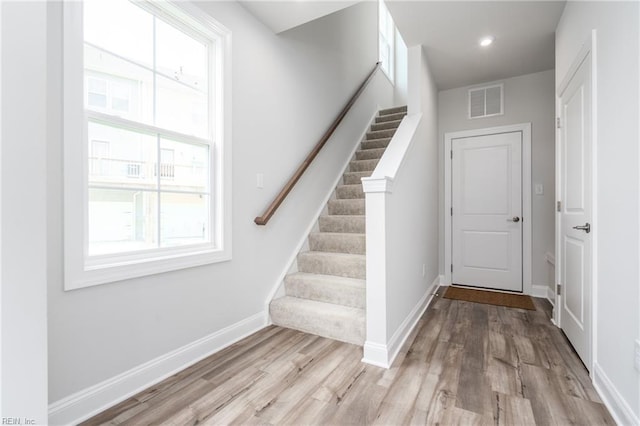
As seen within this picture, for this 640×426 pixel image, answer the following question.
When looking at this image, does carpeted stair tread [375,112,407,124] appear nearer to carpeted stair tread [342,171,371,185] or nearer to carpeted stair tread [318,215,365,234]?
carpeted stair tread [342,171,371,185]

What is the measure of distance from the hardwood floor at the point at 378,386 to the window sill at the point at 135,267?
635mm

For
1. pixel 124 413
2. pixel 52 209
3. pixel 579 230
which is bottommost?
pixel 124 413

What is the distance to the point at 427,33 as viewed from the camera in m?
2.80

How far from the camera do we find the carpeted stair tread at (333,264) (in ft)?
8.68

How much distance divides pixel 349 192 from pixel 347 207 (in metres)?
0.28

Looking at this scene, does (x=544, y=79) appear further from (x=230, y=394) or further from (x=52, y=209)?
(x=52, y=209)

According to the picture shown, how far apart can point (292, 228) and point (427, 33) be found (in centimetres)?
218

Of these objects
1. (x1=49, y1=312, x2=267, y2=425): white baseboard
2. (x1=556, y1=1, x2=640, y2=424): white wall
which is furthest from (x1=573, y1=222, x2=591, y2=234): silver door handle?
(x1=49, y1=312, x2=267, y2=425): white baseboard

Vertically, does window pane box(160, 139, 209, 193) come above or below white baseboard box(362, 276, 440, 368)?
above

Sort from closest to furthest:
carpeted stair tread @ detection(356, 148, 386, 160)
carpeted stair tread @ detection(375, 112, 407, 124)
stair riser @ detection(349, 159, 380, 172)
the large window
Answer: stair riser @ detection(349, 159, 380, 172) → carpeted stair tread @ detection(356, 148, 386, 160) → carpeted stair tread @ detection(375, 112, 407, 124) → the large window

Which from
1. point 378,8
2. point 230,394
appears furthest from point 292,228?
point 378,8

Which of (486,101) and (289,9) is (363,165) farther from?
(289,9)

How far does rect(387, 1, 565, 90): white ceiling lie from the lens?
242 centimetres

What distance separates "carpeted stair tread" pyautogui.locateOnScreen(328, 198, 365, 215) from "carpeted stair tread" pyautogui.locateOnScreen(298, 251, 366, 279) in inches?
24.2
